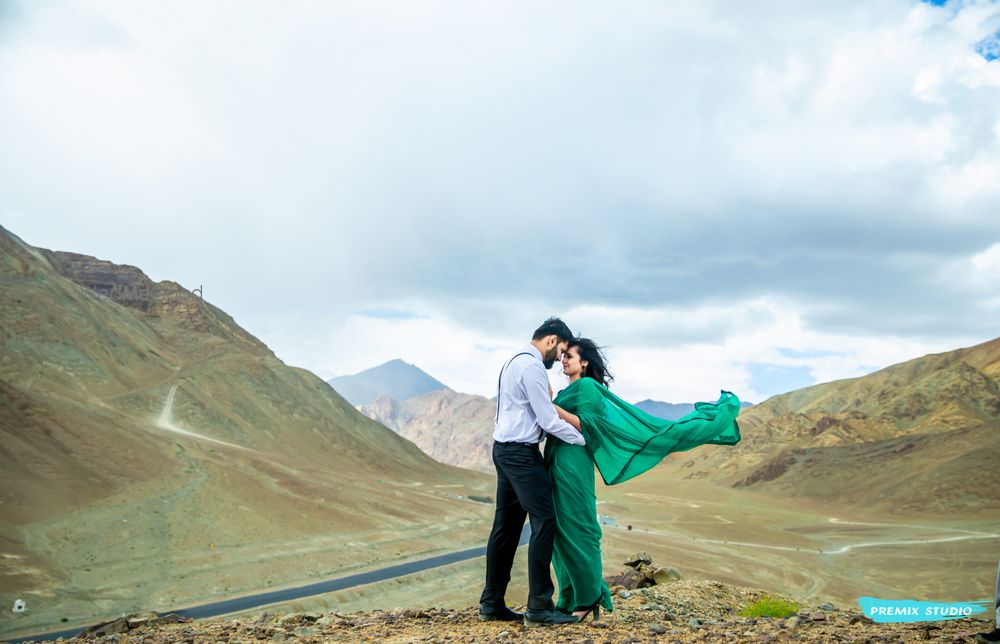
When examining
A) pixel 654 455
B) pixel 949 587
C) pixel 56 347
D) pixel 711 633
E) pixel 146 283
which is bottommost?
pixel 949 587

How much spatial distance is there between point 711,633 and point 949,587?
33.7 m

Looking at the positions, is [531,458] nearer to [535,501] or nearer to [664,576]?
[535,501]

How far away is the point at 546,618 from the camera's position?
6.38 m

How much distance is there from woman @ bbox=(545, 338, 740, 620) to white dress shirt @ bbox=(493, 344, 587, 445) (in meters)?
0.31

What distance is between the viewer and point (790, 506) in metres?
82.7

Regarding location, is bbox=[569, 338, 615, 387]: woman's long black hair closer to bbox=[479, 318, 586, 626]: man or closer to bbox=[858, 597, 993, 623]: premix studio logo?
bbox=[479, 318, 586, 626]: man

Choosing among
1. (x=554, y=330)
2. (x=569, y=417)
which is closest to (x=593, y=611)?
(x=569, y=417)

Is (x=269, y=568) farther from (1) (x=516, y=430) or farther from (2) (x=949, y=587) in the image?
(2) (x=949, y=587)

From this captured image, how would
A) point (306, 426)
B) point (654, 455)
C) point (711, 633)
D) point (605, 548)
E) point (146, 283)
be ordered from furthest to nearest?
point (146, 283)
point (306, 426)
point (605, 548)
point (654, 455)
point (711, 633)

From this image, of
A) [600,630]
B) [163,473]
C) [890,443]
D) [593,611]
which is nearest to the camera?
[600,630]

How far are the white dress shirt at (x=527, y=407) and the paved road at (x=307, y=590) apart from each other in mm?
17579

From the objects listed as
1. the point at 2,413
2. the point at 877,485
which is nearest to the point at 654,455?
the point at 2,413

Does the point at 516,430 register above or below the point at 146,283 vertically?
below

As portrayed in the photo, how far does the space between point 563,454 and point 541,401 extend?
0.66 m
